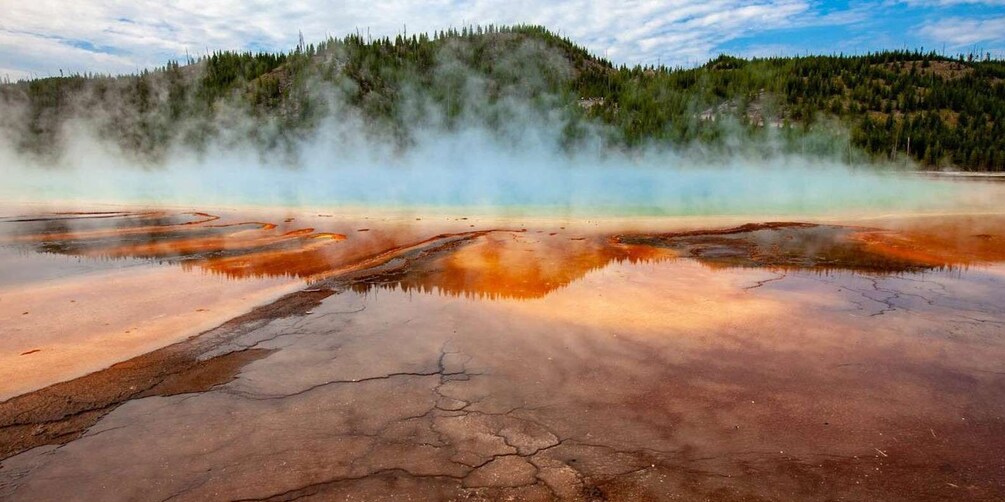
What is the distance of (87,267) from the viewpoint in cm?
997

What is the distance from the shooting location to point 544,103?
81.1 meters

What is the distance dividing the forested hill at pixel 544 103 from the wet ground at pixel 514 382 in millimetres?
65435

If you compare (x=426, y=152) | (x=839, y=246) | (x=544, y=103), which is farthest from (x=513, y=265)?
(x=544, y=103)

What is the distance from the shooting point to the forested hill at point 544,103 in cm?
6875

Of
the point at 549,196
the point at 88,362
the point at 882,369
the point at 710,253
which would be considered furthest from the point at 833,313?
the point at 549,196

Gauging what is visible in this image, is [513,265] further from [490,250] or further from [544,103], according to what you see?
[544,103]

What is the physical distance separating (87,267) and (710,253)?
476 inches

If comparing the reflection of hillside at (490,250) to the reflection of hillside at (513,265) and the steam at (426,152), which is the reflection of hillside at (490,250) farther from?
the steam at (426,152)

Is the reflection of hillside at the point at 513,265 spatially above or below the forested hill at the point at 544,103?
below

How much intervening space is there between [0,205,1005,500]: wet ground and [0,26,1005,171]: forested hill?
215 ft

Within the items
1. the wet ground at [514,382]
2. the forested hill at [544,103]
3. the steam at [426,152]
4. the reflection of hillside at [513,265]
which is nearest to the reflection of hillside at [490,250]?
the reflection of hillside at [513,265]

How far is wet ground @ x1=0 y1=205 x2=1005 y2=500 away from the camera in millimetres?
3430

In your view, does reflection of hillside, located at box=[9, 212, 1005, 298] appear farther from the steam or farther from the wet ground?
the steam

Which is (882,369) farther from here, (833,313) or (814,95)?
(814,95)
